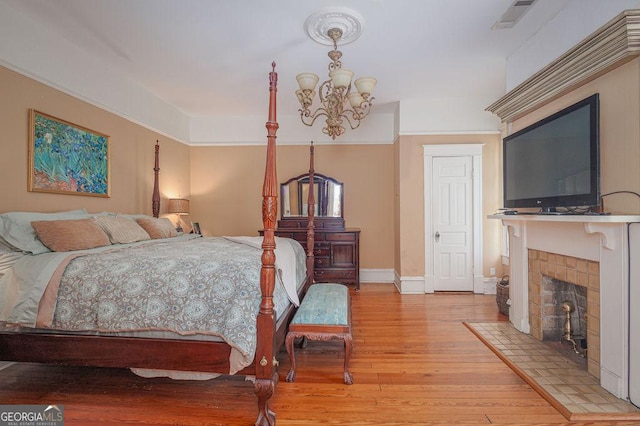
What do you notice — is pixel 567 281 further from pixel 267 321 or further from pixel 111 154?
pixel 111 154

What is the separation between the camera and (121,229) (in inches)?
112

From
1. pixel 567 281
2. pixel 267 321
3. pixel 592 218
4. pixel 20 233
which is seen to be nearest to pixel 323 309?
pixel 267 321

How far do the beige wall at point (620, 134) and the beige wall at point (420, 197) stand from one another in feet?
8.04

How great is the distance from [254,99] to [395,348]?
12.4 ft

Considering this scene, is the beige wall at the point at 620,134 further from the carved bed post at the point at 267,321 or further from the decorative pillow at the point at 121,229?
the decorative pillow at the point at 121,229

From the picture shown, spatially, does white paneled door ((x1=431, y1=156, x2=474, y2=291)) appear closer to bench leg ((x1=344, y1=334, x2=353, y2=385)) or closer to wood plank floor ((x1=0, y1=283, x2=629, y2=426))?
wood plank floor ((x1=0, y1=283, x2=629, y2=426))

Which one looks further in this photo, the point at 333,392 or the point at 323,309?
the point at 323,309

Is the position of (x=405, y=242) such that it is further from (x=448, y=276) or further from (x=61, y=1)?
(x=61, y=1)

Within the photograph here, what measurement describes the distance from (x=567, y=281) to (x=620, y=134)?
3.84 feet

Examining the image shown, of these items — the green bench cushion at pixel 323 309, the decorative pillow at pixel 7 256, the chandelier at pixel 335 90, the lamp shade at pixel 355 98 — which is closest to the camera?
the decorative pillow at pixel 7 256

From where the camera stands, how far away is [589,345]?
2.22 metres

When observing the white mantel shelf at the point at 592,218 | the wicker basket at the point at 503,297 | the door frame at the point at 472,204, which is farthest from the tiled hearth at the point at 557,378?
the door frame at the point at 472,204

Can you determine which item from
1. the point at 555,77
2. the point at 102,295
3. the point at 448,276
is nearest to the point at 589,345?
the point at 555,77

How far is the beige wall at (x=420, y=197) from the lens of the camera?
457 centimetres
